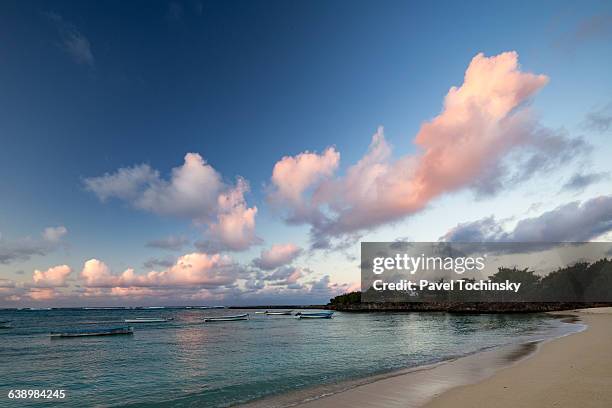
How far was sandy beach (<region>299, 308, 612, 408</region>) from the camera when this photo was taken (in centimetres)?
1250

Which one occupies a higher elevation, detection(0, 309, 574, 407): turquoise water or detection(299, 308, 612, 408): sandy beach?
detection(299, 308, 612, 408): sandy beach

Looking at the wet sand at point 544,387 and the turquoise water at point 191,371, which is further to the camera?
the turquoise water at point 191,371

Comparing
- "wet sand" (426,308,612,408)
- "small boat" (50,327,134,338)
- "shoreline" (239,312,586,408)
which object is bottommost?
"small boat" (50,327,134,338)

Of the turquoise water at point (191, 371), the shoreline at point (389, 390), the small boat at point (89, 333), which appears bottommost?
the small boat at point (89, 333)

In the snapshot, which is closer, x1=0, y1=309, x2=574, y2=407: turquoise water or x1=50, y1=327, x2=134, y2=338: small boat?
x1=0, y1=309, x2=574, y2=407: turquoise water

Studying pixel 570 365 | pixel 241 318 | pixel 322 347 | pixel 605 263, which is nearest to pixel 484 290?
pixel 605 263

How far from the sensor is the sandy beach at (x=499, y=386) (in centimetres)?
1250

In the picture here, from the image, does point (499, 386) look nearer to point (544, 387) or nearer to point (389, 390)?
point (544, 387)

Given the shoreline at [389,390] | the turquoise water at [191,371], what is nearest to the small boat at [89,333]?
the turquoise water at [191,371]

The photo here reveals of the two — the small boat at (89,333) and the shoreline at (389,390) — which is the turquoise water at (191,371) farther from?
the small boat at (89,333)

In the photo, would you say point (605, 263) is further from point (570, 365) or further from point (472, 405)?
point (472, 405)

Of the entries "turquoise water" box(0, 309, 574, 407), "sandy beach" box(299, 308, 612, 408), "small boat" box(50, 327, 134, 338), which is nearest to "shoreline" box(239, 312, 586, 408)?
"sandy beach" box(299, 308, 612, 408)

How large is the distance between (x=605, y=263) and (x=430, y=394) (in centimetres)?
20221

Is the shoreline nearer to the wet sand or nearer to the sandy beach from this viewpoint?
the sandy beach
